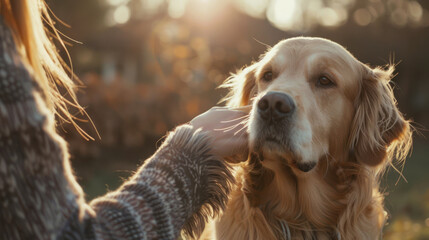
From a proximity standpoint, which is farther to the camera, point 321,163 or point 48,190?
point 321,163

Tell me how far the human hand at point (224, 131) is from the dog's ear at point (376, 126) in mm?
866

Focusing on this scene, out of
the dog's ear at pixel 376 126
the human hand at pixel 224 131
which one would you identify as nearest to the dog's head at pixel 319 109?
the dog's ear at pixel 376 126

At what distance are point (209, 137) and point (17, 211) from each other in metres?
0.90

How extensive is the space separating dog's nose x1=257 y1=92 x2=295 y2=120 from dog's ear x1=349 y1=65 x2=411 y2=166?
71 cm

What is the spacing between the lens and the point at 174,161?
1691 millimetres

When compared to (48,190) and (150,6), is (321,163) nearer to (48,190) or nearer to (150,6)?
(48,190)

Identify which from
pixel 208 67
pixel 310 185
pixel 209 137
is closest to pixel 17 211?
pixel 209 137

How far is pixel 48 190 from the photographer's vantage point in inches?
48.5

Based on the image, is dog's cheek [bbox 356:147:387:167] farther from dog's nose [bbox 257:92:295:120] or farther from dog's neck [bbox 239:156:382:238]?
dog's nose [bbox 257:92:295:120]

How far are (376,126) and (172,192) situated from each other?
69.3 inches

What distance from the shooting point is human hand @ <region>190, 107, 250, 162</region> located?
198cm

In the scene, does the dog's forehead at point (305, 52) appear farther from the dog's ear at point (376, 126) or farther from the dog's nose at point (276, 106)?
the dog's nose at point (276, 106)

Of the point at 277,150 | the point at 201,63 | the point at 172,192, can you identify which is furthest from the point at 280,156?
the point at 201,63

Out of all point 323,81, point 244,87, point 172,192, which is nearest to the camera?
point 172,192
